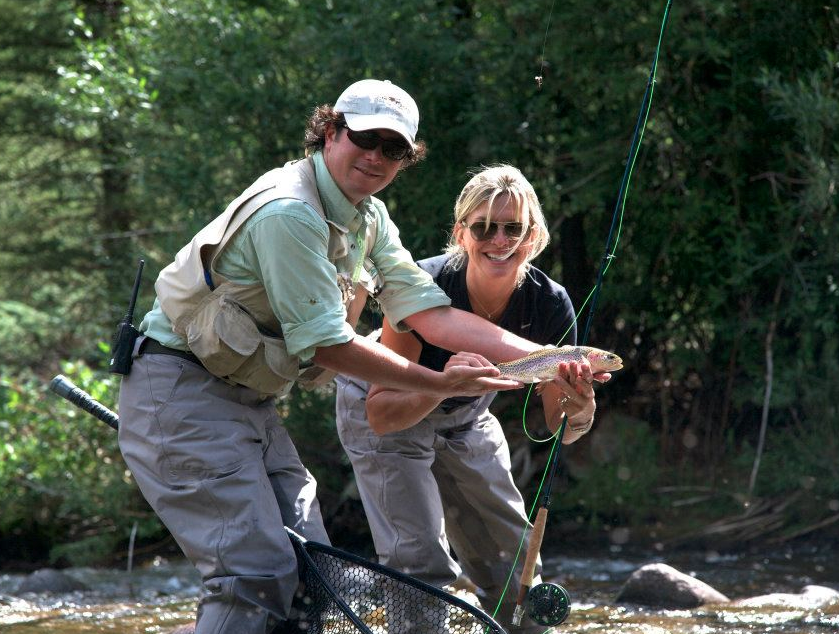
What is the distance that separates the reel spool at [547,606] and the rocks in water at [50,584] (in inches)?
153

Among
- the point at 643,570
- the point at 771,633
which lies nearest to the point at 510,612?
the point at 771,633

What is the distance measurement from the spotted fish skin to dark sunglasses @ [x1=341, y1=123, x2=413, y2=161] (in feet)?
2.21

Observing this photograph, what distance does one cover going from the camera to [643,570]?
221 inches

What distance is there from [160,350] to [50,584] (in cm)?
402

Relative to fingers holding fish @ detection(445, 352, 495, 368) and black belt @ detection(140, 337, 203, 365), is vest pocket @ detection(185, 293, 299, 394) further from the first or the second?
fingers holding fish @ detection(445, 352, 495, 368)

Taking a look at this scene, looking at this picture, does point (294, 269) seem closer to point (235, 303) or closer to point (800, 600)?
point (235, 303)

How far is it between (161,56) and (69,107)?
1.05 m

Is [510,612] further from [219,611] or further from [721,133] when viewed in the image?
[721,133]

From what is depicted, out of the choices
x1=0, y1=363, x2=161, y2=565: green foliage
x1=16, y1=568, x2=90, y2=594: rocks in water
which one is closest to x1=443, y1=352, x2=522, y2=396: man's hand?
x1=16, y1=568, x2=90, y2=594: rocks in water

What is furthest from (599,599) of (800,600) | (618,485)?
(618,485)

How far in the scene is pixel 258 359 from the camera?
9.46 ft

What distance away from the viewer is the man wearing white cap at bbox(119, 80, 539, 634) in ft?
8.87

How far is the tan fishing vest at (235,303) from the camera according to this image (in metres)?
2.80

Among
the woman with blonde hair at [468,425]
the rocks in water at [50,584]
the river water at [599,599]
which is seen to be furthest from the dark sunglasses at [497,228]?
the rocks in water at [50,584]
